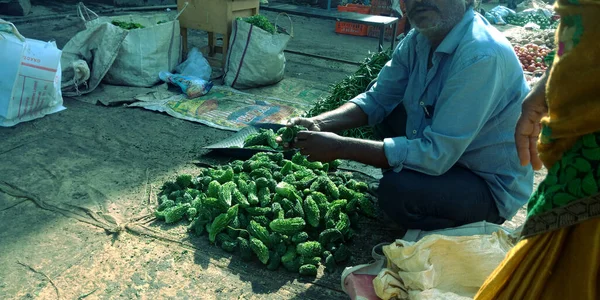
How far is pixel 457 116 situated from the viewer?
268 centimetres

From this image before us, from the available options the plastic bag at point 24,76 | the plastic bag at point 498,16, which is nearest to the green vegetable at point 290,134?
the plastic bag at point 24,76

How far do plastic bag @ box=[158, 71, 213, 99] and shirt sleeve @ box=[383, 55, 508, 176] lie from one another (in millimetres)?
3616

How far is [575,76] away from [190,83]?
515 centimetres

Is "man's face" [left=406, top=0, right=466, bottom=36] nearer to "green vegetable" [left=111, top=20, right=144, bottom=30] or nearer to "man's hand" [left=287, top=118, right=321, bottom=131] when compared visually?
"man's hand" [left=287, top=118, right=321, bottom=131]

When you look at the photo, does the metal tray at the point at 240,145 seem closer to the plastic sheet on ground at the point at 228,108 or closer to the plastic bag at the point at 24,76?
the plastic sheet on ground at the point at 228,108

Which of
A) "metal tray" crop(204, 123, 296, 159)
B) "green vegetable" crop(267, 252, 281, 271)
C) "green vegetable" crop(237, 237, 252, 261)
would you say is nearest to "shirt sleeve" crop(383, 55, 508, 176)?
"green vegetable" crop(267, 252, 281, 271)

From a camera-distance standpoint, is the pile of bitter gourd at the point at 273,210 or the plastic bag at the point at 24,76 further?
the plastic bag at the point at 24,76

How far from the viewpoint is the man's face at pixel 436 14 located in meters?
2.80

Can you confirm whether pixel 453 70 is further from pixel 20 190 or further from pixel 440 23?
pixel 20 190

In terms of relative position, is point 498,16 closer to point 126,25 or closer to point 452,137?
point 126,25

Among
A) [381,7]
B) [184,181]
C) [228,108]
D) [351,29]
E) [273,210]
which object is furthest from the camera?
[381,7]

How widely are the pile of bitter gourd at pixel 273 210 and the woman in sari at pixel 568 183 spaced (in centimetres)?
164

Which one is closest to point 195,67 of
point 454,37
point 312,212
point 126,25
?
point 126,25

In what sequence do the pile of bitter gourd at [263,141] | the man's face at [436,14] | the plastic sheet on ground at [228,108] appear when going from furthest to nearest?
the plastic sheet on ground at [228,108]
the pile of bitter gourd at [263,141]
the man's face at [436,14]
